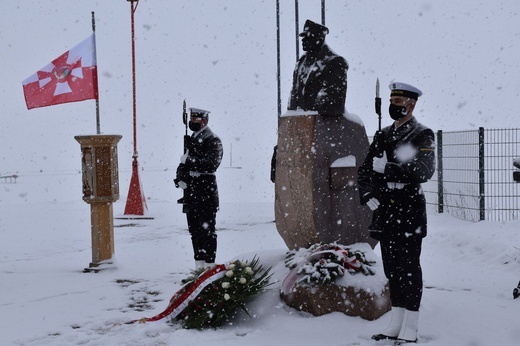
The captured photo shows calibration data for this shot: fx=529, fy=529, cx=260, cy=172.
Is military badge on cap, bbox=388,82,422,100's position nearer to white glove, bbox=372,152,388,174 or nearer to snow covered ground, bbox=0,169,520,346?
white glove, bbox=372,152,388,174

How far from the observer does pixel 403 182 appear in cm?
368

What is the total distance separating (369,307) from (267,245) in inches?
163

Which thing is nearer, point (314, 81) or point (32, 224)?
point (314, 81)

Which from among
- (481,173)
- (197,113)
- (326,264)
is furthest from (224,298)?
(481,173)

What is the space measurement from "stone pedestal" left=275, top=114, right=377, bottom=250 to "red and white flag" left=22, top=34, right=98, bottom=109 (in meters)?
3.89

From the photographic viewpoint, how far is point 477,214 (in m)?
9.50

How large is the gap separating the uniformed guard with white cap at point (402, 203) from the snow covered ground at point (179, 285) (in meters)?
0.29

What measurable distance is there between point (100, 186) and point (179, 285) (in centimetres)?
192

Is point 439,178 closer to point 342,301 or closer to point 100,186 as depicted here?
point 100,186

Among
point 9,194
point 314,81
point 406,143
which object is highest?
point 314,81

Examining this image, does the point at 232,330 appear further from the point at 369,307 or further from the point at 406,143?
the point at 406,143

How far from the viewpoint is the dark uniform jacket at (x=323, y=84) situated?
16.0 ft

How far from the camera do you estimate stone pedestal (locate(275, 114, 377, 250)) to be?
16.0ft

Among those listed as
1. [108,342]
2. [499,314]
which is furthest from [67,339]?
[499,314]
